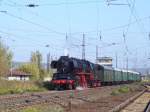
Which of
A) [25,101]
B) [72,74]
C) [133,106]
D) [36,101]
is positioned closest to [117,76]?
[72,74]

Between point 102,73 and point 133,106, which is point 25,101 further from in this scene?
point 102,73

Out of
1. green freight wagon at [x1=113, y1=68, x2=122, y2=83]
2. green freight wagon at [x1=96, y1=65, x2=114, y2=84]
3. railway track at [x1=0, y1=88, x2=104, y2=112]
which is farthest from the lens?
green freight wagon at [x1=113, y1=68, x2=122, y2=83]

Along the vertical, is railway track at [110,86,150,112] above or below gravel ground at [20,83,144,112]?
below

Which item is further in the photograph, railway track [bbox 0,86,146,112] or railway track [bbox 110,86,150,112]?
railway track [bbox 110,86,150,112]

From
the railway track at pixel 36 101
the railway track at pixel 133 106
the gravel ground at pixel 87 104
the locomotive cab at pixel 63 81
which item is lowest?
the railway track at pixel 133 106

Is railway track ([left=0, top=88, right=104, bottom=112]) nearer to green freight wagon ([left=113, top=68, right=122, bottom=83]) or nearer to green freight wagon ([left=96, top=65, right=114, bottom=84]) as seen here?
green freight wagon ([left=96, top=65, right=114, bottom=84])

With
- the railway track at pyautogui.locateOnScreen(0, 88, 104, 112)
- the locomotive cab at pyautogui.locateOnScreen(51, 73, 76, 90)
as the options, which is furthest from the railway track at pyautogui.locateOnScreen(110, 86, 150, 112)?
the locomotive cab at pyautogui.locateOnScreen(51, 73, 76, 90)

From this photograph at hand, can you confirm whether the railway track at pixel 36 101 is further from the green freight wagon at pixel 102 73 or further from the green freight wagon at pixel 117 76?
the green freight wagon at pixel 117 76

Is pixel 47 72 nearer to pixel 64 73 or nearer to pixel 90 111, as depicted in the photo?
pixel 64 73

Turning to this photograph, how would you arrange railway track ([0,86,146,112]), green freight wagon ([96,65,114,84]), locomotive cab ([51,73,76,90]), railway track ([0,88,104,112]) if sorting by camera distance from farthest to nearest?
green freight wagon ([96,65,114,84]) < locomotive cab ([51,73,76,90]) < railway track ([0,86,146,112]) < railway track ([0,88,104,112])

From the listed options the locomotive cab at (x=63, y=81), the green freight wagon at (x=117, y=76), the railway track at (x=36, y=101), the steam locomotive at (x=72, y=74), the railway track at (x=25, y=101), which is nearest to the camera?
the railway track at (x=25, y=101)

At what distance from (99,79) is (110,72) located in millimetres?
8942

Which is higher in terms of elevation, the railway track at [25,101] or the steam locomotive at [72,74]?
the steam locomotive at [72,74]

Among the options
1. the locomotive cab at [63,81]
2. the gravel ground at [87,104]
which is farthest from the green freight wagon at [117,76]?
the gravel ground at [87,104]
